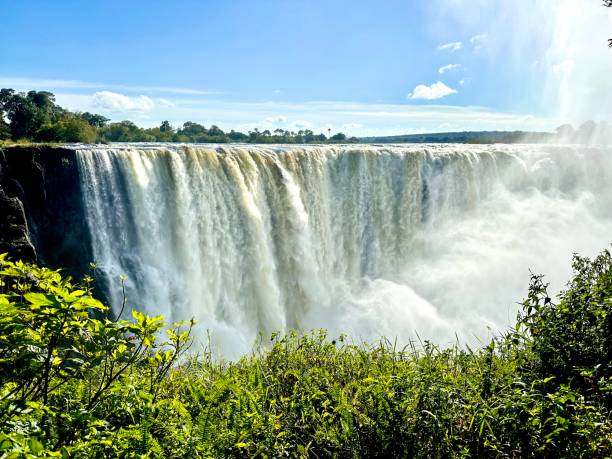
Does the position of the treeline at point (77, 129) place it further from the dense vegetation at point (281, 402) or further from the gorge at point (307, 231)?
the dense vegetation at point (281, 402)

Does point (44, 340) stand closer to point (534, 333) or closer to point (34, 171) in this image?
point (534, 333)

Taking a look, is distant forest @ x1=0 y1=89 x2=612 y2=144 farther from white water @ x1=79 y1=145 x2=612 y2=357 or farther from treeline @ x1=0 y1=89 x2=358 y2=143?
white water @ x1=79 y1=145 x2=612 y2=357

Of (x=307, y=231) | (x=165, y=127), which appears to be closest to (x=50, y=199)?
(x=307, y=231)

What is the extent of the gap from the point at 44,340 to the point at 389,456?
2.12 m

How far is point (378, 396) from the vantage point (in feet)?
9.61

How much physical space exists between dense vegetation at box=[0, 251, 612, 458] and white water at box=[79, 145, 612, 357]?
9.31 meters

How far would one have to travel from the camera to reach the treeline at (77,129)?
24.9 metres

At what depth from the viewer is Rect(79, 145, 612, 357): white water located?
12.7 meters

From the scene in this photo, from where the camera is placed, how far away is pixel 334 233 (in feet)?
58.4

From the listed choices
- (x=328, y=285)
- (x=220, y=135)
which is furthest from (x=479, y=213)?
(x=220, y=135)

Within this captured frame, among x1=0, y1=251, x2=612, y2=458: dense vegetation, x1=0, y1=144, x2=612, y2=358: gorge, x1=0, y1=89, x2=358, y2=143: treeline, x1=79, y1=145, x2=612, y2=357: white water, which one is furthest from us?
x1=0, y1=89, x2=358, y2=143: treeline

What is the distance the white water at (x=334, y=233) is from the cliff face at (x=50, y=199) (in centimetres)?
61

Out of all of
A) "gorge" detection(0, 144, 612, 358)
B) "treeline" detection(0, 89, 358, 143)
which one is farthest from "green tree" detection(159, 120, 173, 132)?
"gorge" detection(0, 144, 612, 358)

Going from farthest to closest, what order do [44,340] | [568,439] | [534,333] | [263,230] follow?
[263,230] < [534,333] < [568,439] < [44,340]
